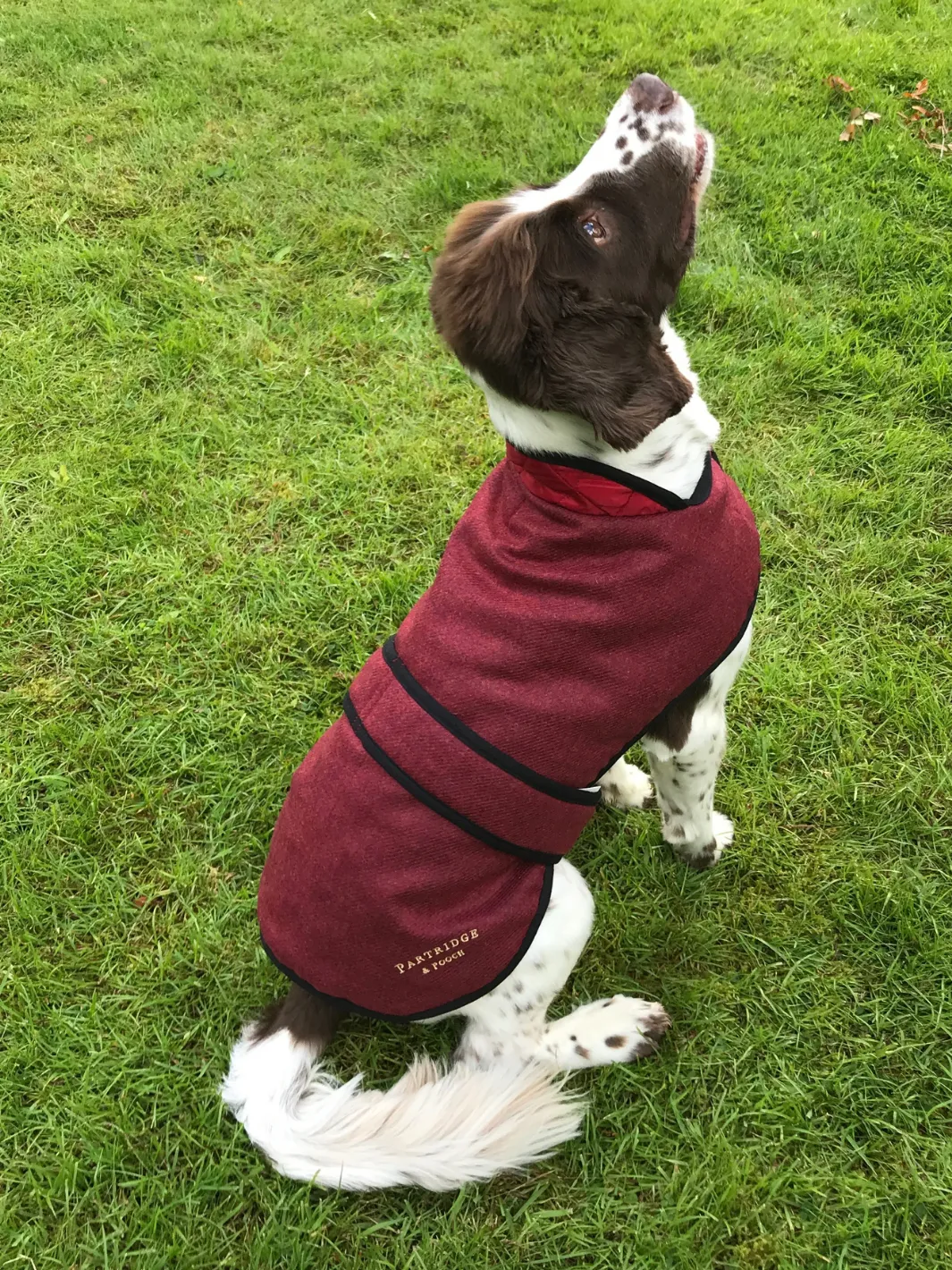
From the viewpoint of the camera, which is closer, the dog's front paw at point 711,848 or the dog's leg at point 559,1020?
the dog's leg at point 559,1020

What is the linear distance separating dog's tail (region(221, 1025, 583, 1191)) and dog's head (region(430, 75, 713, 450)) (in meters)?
1.42

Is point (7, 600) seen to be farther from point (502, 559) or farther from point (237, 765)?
point (502, 559)

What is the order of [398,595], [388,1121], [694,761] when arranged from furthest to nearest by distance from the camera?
[398,595] < [694,761] < [388,1121]

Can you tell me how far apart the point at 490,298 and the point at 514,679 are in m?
0.72

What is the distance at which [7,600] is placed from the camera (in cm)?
320

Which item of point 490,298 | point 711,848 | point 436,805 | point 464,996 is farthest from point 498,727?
point 711,848

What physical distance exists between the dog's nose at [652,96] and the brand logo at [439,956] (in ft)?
5.65

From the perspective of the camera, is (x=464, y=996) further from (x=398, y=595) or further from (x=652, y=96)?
(x=652, y=96)

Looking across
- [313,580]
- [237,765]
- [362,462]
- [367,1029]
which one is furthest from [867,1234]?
[362,462]

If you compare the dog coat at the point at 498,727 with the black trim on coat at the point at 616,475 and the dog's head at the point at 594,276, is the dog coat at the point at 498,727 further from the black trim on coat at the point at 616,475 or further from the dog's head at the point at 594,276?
the dog's head at the point at 594,276

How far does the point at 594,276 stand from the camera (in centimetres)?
168

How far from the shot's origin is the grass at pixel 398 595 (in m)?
2.04

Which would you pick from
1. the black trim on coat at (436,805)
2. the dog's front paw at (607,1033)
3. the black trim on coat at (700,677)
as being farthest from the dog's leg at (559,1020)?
the black trim on coat at (700,677)

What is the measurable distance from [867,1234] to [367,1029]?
1224mm
